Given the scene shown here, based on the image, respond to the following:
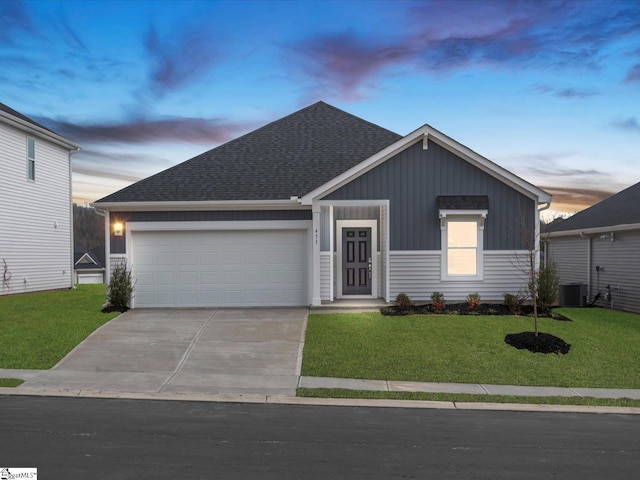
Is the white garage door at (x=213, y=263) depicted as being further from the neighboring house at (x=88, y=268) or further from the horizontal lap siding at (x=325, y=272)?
the neighboring house at (x=88, y=268)

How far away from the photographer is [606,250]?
17.8 metres

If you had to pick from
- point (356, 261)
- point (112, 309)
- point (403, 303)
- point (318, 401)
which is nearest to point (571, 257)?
point (356, 261)

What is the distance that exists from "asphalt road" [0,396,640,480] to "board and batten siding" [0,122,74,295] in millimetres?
14498

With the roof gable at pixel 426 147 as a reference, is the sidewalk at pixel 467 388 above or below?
below

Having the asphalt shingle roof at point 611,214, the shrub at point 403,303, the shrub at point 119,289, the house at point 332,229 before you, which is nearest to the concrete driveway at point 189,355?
the shrub at point 119,289

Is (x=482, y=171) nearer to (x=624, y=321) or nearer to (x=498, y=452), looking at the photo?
(x=624, y=321)

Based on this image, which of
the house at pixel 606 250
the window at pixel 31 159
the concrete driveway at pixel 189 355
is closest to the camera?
the concrete driveway at pixel 189 355

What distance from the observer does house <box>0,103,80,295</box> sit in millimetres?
19172

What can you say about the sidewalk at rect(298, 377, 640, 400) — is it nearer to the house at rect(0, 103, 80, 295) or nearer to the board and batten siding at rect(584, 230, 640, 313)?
the board and batten siding at rect(584, 230, 640, 313)

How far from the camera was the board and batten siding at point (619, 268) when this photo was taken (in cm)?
1596

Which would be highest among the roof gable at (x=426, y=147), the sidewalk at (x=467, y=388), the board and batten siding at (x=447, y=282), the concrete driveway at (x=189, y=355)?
the roof gable at (x=426, y=147)

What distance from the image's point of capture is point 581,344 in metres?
10.8
